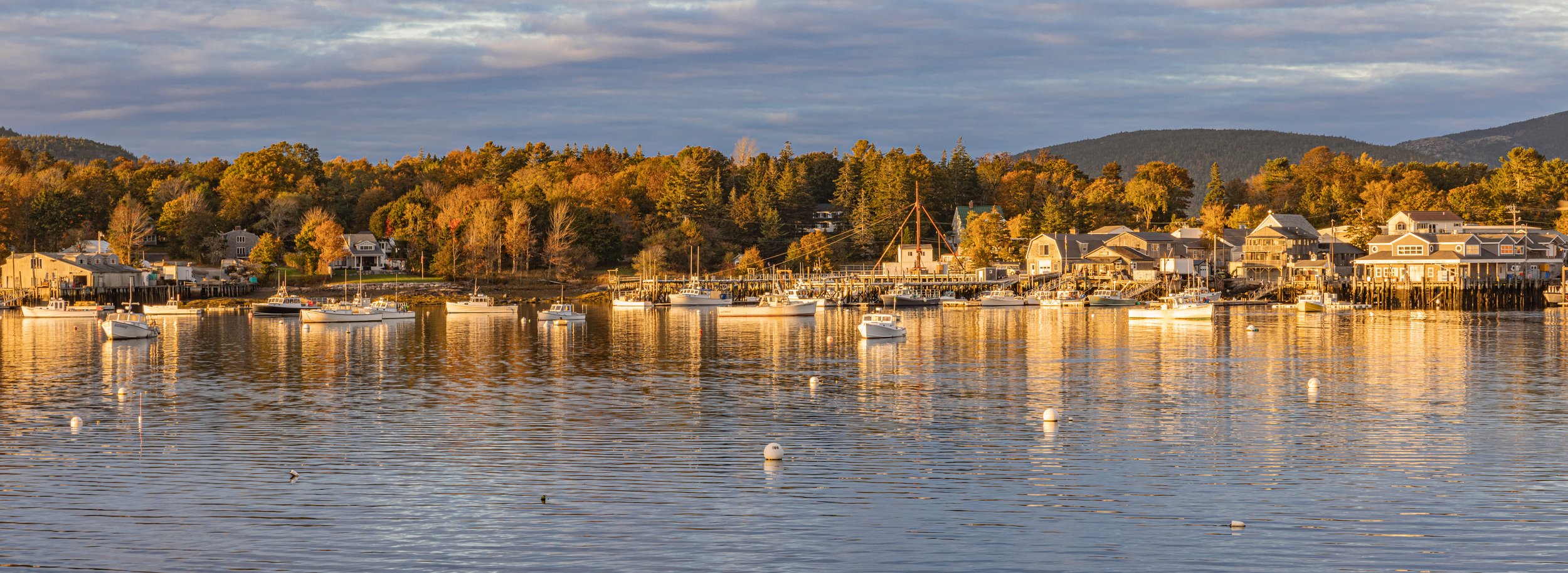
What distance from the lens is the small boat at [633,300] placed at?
110 m

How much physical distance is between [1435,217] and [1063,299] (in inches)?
1528

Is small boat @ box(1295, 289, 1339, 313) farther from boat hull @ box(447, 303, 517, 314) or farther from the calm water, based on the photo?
boat hull @ box(447, 303, 517, 314)

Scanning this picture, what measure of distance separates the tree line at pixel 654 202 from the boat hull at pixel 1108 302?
24.9 meters

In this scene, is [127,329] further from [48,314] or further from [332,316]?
[48,314]

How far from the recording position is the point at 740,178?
15988cm

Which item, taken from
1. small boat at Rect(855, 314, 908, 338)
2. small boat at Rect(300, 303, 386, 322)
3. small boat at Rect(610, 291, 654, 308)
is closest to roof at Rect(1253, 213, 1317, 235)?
small boat at Rect(610, 291, 654, 308)

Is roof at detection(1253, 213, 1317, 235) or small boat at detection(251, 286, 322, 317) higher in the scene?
roof at detection(1253, 213, 1317, 235)

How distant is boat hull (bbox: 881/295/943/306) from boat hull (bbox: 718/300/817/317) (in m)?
17.3

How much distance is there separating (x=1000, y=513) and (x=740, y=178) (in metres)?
142

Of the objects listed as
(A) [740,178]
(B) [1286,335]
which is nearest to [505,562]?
(B) [1286,335]

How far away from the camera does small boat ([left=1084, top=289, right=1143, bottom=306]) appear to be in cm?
11138

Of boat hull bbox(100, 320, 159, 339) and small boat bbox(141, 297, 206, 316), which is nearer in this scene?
boat hull bbox(100, 320, 159, 339)

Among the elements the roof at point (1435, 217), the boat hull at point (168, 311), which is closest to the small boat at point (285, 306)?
the boat hull at point (168, 311)

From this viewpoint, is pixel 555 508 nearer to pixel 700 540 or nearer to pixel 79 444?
pixel 700 540
